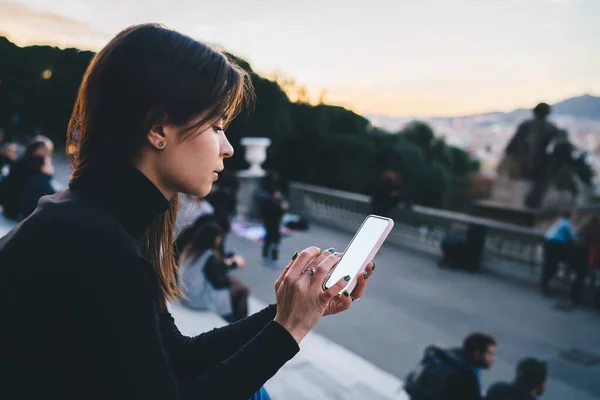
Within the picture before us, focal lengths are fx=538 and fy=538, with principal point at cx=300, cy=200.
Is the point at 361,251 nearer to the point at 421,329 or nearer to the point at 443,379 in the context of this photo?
the point at 443,379

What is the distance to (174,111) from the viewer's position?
0.98m

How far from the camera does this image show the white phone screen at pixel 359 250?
1157 mm

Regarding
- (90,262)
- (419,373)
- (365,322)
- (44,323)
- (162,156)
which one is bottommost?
(365,322)

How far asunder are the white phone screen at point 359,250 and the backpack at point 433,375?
2.75 m

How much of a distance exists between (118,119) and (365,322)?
6798 mm

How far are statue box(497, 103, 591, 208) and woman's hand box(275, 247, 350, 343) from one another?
11.9m

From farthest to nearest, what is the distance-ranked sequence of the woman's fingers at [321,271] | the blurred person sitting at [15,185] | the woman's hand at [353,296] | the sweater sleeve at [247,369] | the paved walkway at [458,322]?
the paved walkway at [458,322] < the blurred person sitting at [15,185] < the woman's hand at [353,296] < the woman's fingers at [321,271] < the sweater sleeve at [247,369]

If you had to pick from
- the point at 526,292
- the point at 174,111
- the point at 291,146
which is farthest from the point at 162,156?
the point at 291,146

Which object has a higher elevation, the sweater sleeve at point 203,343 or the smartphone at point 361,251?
the smartphone at point 361,251

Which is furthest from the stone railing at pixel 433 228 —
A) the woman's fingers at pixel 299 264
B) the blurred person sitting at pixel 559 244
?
the woman's fingers at pixel 299 264

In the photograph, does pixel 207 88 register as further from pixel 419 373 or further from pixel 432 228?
pixel 432 228

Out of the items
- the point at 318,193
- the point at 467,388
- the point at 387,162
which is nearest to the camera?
the point at 467,388

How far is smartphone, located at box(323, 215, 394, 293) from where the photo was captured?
115 centimetres

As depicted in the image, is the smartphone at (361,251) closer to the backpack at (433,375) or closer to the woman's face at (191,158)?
the woman's face at (191,158)
